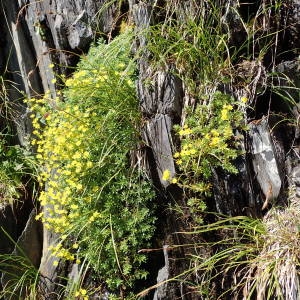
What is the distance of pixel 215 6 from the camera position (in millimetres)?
4289

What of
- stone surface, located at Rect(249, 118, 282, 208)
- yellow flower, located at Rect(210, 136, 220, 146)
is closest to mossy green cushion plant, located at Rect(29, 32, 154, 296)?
yellow flower, located at Rect(210, 136, 220, 146)

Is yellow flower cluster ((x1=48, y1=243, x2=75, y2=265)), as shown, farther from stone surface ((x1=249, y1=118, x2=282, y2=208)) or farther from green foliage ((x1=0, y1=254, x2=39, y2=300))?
stone surface ((x1=249, y1=118, x2=282, y2=208))

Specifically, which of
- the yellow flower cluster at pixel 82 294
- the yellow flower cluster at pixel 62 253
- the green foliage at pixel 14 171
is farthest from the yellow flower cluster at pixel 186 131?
the green foliage at pixel 14 171

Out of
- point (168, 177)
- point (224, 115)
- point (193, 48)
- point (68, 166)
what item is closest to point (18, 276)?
point (68, 166)

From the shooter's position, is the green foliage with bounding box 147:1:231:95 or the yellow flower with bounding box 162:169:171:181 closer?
the yellow flower with bounding box 162:169:171:181

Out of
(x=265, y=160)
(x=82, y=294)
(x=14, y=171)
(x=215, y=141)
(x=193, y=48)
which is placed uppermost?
(x=193, y=48)

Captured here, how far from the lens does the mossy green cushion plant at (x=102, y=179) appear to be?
4066mm

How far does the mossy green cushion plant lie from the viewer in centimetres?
407

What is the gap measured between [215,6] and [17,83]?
7.34 feet

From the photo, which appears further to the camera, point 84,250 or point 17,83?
point 17,83

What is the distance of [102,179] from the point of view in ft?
13.8

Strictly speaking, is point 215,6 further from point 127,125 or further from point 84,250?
point 84,250

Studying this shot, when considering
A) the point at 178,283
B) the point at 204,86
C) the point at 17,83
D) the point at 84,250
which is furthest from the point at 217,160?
the point at 17,83

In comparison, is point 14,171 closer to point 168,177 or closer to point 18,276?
point 18,276
